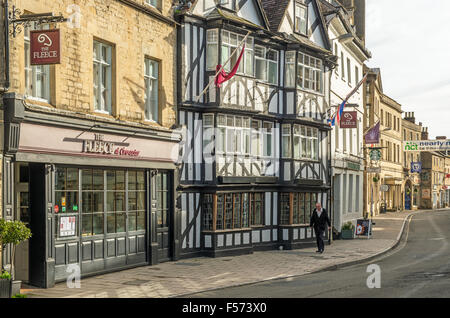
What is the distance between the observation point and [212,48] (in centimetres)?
1997

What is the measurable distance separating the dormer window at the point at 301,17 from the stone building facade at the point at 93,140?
791cm

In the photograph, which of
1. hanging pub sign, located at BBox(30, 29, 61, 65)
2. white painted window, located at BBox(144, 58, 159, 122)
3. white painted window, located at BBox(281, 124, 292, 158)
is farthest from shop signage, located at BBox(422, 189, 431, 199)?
hanging pub sign, located at BBox(30, 29, 61, 65)

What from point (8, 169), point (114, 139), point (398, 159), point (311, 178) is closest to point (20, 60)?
point (8, 169)

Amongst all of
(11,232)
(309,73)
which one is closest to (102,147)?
(11,232)

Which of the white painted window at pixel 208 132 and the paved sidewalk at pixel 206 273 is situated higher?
the white painted window at pixel 208 132

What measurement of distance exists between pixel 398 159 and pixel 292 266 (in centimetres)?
4439

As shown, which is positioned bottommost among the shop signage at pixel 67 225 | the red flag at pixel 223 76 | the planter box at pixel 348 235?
the planter box at pixel 348 235

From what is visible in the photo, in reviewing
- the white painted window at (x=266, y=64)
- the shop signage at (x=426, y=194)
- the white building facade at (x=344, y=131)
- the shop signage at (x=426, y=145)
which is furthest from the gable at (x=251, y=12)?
the shop signage at (x=426, y=194)

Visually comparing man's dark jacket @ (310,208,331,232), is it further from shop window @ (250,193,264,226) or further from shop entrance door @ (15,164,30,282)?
shop entrance door @ (15,164,30,282)

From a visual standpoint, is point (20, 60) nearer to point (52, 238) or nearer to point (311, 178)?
point (52, 238)

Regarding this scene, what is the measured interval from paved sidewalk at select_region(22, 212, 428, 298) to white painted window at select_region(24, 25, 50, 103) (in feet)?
14.4

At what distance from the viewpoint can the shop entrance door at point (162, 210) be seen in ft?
58.1

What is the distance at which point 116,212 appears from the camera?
635 inches

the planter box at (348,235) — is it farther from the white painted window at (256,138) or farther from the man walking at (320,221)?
the white painted window at (256,138)
